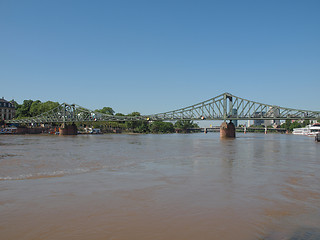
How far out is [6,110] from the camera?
457ft

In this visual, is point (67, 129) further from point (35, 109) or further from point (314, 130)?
point (314, 130)

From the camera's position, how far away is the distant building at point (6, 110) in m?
137

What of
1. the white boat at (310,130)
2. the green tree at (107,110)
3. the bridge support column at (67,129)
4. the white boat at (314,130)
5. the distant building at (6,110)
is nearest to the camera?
the bridge support column at (67,129)

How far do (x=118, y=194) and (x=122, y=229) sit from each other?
344 cm

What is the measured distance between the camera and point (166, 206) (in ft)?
27.7

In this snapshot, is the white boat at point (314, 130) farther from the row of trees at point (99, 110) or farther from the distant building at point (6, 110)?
the distant building at point (6, 110)

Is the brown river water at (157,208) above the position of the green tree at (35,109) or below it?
below

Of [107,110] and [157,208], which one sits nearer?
[157,208]

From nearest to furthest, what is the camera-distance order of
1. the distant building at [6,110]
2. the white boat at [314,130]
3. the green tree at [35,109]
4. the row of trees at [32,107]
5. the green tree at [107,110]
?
the white boat at [314,130] → the distant building at [6,110] → the row of trees at [32,107] → the green tree at [35,109] → the green tree at [107,110]

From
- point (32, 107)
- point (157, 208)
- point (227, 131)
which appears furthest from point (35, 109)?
point (157, 208)

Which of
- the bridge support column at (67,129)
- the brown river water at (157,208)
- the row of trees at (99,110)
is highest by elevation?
the row of trees at (99,110)

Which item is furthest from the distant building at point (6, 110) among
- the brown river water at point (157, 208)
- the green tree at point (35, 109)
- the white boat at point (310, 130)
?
the white boat at point (310, 130)

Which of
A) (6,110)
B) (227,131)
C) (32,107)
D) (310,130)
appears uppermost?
(32,107)

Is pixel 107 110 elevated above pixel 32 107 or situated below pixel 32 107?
above
